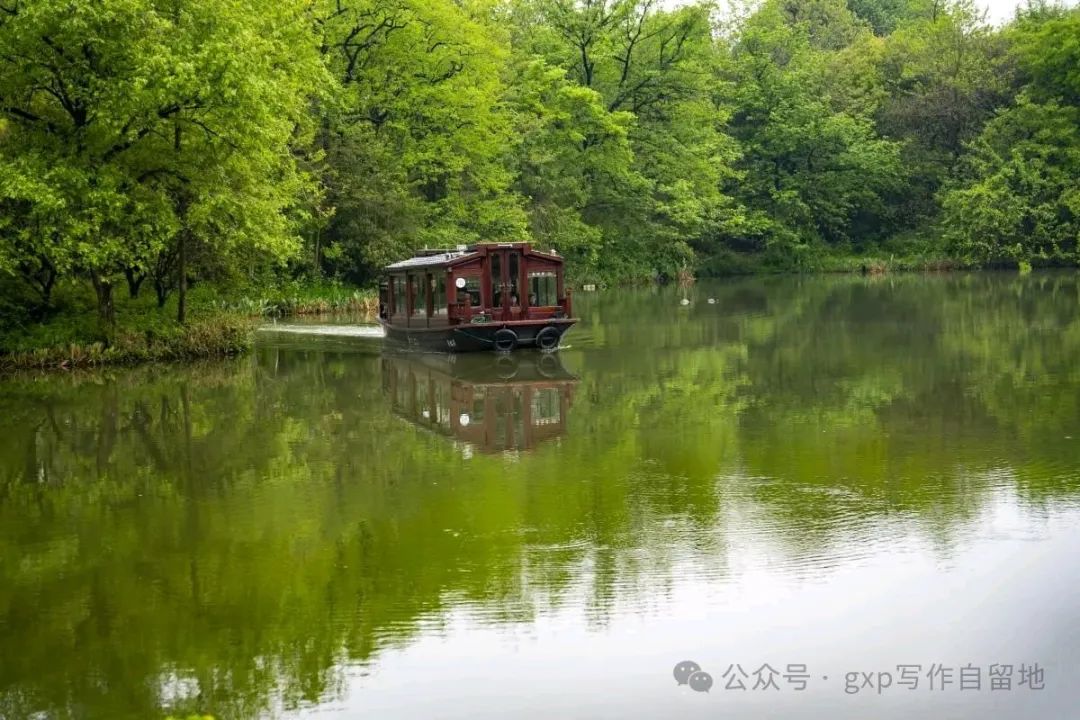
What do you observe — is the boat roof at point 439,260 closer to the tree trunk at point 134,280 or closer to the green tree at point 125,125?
the green tree at point 125,125

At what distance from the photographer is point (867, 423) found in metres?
15.6

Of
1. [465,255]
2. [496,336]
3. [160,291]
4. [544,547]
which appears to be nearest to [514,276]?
[465,255]

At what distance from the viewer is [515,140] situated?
172 ft

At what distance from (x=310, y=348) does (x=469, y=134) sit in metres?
21.9

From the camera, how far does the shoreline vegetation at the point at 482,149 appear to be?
23.6 metres

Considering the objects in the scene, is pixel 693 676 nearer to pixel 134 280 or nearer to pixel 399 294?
pixel 134 280

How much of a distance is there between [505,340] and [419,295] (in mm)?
3409

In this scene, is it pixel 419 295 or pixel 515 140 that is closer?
pixel 419 295

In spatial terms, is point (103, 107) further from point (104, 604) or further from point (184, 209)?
point (104, 604)

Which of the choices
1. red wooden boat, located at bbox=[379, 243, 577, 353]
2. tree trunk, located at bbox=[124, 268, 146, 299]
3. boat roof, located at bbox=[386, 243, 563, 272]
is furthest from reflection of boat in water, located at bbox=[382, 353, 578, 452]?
tree trunk, located at bbox=[124, 268, 146, 299]

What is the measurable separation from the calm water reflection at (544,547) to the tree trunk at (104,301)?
495 cm

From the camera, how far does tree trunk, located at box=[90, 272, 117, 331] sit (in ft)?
83.0

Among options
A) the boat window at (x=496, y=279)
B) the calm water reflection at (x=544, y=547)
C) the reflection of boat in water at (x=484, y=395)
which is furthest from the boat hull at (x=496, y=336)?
the calm water reflection at (x=544, y=547)

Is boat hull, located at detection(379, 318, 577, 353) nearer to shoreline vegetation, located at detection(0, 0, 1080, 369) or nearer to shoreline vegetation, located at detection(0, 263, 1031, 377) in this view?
shoreline vegetation, located at detection(0, 0, 1080, 369)
